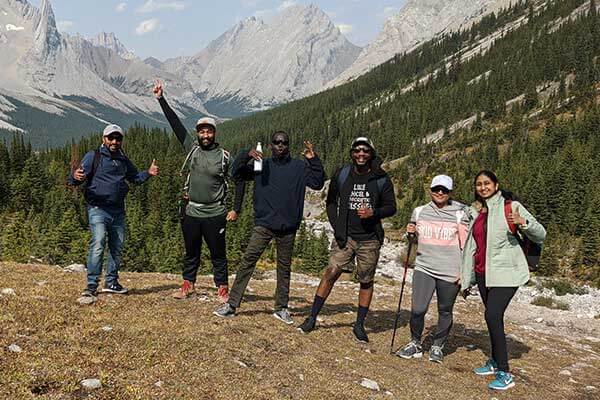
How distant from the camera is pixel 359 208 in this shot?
8.94 m

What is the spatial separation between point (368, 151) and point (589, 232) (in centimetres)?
6413

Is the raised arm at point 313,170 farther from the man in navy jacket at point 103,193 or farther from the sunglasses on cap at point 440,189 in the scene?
the man in navy jacket at point 103,193

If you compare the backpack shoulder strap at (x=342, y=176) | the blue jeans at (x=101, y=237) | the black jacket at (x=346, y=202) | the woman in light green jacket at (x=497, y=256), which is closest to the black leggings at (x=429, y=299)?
the woman in light green jacket at (x=497, y=256)

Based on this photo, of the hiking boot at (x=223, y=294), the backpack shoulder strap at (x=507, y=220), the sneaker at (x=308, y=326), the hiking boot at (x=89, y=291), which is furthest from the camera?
the hiking boot at (x=223, y=294)

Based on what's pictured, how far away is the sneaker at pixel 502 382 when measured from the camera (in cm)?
830

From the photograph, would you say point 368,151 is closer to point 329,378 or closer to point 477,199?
point 477,199

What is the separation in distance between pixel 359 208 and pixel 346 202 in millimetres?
384

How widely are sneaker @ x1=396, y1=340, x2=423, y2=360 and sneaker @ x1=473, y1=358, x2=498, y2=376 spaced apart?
3.82 feet

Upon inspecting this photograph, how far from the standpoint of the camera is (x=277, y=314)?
33.8 feet

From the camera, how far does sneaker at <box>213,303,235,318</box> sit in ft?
31.6

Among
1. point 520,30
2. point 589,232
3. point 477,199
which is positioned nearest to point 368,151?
point 477,199

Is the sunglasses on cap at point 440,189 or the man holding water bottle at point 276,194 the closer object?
the sunglasses on cap at point 440,189

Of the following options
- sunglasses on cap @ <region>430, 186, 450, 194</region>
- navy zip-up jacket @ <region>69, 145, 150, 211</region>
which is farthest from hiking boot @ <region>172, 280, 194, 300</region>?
sunglasses on cap @ <region>430, 186, 450, 194</region>

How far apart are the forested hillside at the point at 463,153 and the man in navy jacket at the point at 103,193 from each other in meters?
48.9
